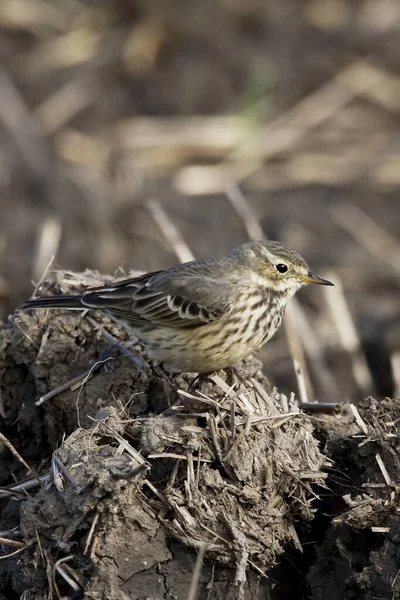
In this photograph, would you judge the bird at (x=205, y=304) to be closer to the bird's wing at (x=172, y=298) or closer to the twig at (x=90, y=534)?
the bird's wing at (x=172, y=298)

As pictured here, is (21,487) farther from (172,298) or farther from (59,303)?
(172,298)

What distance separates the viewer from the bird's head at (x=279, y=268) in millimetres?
6391

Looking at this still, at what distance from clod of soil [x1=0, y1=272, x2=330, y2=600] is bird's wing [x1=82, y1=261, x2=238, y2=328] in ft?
2.09

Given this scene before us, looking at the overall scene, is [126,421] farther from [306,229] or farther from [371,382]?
[306,229]

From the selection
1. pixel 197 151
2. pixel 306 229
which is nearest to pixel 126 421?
pixel 306 229

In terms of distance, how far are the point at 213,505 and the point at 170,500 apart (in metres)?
0.21

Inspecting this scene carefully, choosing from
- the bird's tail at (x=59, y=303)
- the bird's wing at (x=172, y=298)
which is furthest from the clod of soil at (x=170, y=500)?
the bird's tail at (x=59, y=303)

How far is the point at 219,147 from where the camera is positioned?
12133 mm

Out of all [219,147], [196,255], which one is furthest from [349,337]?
[219,147]

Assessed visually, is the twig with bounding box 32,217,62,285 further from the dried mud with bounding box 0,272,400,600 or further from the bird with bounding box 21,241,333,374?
the dried mud with bounding box 0,272,400,600

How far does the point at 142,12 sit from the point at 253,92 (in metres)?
2.49

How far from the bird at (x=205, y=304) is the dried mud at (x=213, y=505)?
0.25m

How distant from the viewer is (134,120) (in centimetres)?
1279

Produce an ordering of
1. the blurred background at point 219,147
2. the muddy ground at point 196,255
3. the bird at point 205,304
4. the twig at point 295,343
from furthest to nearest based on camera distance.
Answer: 1. the blurred background at point 219,147
2. the twig at point 295,343
3. the bird at point 205,304
4. the muddy ground at point 196,255
